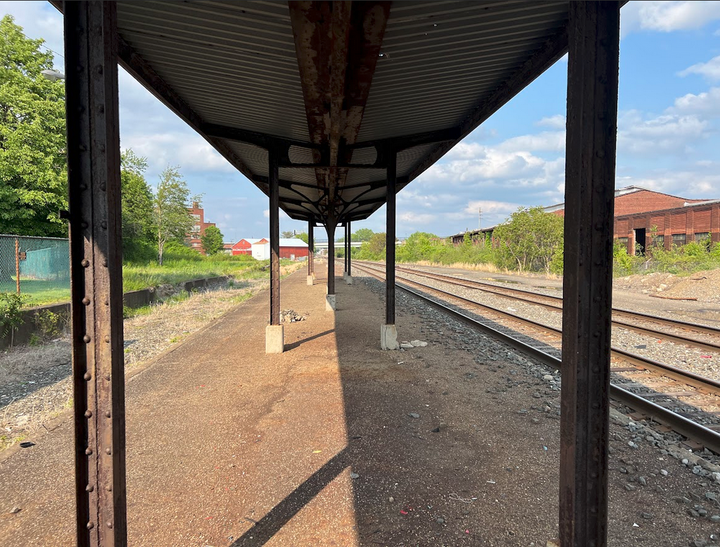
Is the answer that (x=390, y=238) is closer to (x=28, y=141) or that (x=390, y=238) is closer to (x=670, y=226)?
(x=28, y=141)

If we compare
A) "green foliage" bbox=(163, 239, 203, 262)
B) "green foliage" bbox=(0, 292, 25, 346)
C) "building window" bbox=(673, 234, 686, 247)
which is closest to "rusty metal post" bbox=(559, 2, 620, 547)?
"green foliage" bbox=(0, 292, 25, 346)

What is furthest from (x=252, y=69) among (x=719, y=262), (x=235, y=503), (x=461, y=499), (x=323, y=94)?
(x=719, y=262)

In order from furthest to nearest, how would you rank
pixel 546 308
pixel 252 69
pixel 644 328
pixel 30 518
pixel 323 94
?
pixel 546 308, pixel 644 328, pixel 252 69, pixel 323 94, pixel 30 518

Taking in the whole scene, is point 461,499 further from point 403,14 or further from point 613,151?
point 403,14

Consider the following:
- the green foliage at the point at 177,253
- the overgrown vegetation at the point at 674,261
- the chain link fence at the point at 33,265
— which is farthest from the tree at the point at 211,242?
the overgrown vegetation at the point at 674,261

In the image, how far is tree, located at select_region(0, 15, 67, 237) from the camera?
19.3 m

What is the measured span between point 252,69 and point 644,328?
10340 mm

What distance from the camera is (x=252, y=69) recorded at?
4648 mm

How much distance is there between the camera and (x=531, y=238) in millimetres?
31094

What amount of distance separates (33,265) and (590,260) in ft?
48.5

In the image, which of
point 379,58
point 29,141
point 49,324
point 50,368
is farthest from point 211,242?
point 379,58

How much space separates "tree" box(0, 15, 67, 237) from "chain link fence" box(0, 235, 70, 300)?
837cm

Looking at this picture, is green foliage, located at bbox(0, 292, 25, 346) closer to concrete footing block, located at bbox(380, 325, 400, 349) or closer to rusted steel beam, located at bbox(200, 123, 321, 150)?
rusted steel beam, located at bbox(200, 123, 321, 150)

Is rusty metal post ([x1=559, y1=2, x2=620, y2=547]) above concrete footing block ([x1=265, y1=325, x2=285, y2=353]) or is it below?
Result: above
